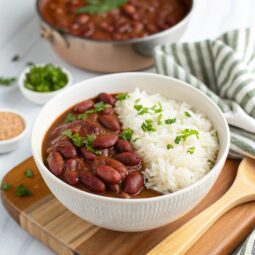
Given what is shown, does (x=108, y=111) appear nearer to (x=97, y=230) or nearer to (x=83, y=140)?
(x=83, y=140)

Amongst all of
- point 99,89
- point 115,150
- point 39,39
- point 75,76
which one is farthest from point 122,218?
point 39,39

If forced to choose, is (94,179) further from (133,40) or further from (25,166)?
(133,40)

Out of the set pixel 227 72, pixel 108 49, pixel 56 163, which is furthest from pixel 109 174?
pixel 108 49

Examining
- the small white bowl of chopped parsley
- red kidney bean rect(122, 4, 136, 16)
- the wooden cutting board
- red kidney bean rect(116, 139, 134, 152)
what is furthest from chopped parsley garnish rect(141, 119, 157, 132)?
red kidney bean rect(122, 4, 136, 16)

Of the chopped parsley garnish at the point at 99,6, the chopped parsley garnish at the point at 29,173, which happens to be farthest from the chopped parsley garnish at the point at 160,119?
the chopped parsley garnish at the point at 99,6

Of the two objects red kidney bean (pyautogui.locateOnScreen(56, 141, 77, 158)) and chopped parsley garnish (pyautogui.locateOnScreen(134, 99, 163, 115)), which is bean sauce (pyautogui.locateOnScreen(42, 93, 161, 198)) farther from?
chopped parsley garnish (pyautogui.locateOnScreen(134, 99, 163, 115))

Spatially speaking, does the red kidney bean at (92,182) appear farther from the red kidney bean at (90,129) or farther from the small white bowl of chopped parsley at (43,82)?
the small white bowl of chopped parsley at (43,82)
